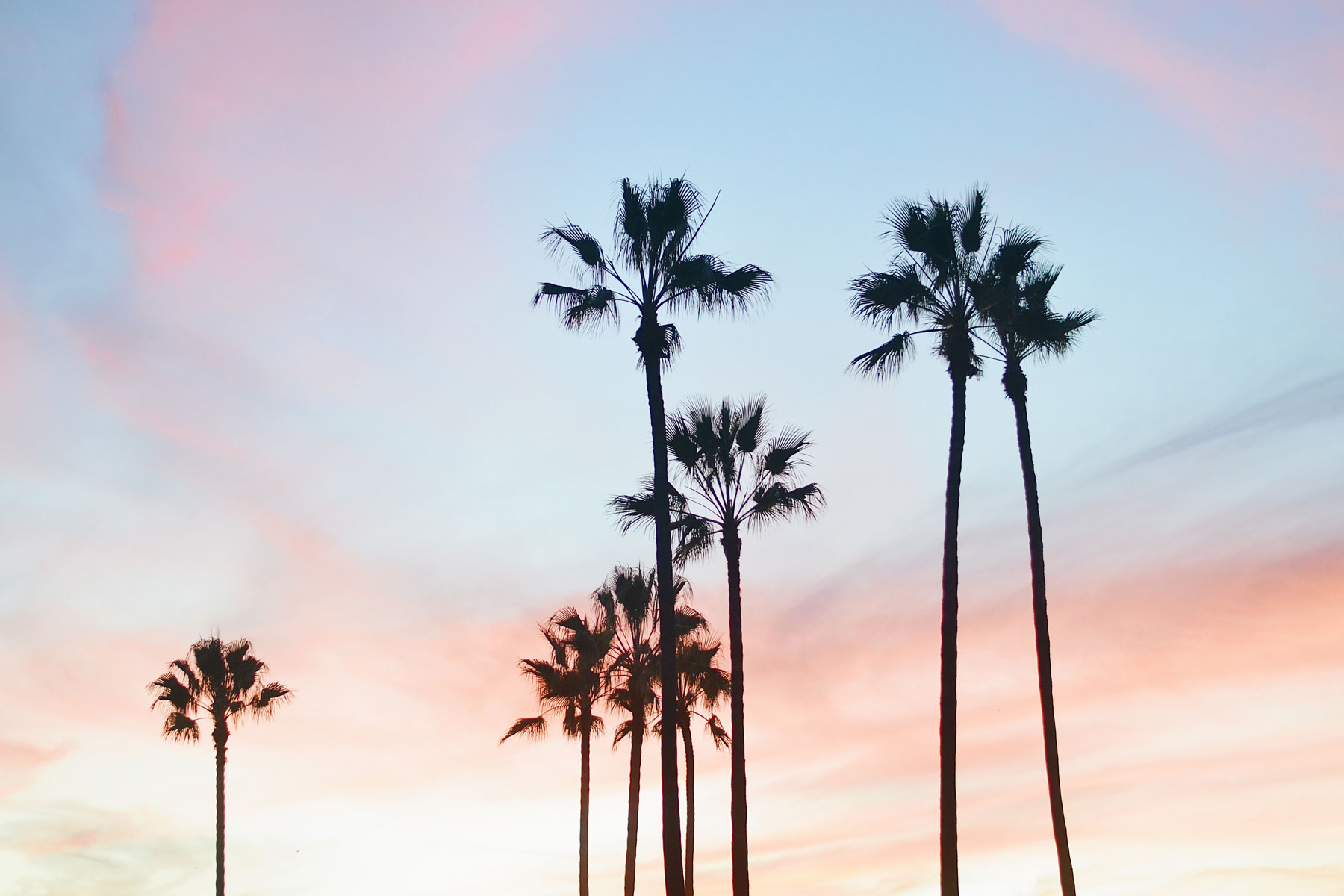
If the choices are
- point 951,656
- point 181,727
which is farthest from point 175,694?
point 951,656

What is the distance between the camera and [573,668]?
4788 cm

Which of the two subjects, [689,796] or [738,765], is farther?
[689,796]

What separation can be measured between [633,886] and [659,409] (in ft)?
66.9

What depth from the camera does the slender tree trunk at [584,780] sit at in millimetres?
47469

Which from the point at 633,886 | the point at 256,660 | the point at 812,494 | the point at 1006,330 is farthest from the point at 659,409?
the point at 256,660

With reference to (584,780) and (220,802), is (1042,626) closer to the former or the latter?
(584,780)

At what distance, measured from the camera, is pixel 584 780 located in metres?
48.3

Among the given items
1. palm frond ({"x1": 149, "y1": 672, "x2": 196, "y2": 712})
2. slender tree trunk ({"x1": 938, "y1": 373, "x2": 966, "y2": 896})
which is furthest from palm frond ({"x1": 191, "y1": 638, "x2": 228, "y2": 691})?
slender tree trunk ({"x1": 938, "y1": 373, "x2": 966, "y2": 896})

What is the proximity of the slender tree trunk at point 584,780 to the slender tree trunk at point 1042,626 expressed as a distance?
19757 millimetres

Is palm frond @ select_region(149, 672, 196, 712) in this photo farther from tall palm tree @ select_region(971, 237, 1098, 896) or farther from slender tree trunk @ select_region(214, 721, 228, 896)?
tall palm tree @ select_region(971, 237, 1098, 896)

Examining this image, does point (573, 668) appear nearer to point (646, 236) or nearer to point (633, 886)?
point (633, 886)

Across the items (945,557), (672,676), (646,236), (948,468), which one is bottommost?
(672,676)

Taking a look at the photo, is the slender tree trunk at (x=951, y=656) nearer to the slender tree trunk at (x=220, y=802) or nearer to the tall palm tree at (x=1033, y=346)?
the tall palm tree at (x=1033, y=346)

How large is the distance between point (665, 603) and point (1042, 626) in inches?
365
